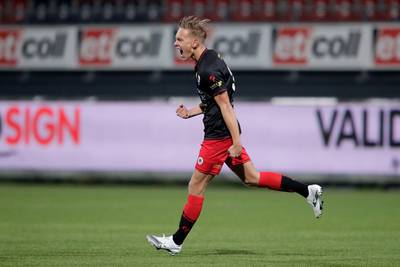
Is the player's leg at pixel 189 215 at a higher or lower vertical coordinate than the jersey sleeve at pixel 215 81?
lower

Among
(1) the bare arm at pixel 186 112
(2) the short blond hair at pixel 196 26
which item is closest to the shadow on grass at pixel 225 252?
(1) the bare arm at pixel 186 112

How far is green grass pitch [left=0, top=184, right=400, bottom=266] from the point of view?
882cm

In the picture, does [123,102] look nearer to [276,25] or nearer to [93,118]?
[93,118]

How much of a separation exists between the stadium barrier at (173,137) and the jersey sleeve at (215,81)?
10.1m

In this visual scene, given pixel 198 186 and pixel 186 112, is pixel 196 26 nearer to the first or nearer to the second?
pixel 186 112

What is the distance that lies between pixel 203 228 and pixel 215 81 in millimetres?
3781

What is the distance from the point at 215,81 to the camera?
8609 mm

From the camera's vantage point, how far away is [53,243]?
10.1 meters

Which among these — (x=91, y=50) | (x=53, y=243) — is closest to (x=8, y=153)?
(x=91, y=50)

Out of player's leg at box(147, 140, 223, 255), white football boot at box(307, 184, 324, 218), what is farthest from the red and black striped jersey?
white football boot at box(307, 184, 324, 218)

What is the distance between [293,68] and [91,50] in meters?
4.96

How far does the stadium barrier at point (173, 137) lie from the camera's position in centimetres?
1841

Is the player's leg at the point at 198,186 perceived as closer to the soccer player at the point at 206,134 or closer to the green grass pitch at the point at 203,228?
→ the soccer player at the point at 206,134

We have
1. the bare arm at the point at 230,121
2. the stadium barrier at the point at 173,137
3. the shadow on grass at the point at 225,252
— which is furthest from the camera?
the stadium barrier at the point at 173,137
